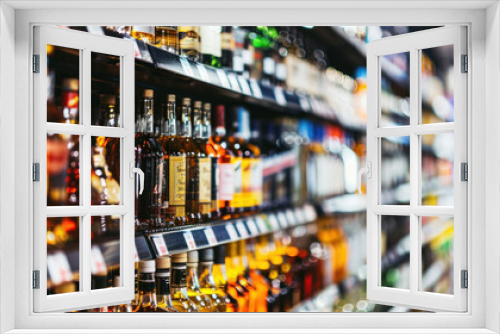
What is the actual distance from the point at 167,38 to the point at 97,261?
1074mm

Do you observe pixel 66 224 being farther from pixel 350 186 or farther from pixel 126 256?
pixel 350 186

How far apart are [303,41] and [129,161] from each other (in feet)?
6.83

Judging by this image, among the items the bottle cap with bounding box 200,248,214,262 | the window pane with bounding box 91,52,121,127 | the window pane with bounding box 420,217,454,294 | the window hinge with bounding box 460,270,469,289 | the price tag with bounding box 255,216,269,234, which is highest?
the window pane with bounding box 91,52,121,127

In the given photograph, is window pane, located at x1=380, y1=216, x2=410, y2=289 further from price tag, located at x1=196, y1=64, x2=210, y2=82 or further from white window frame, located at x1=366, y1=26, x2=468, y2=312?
price tag, located at x1=196, y1=64, x2=210, y2=82

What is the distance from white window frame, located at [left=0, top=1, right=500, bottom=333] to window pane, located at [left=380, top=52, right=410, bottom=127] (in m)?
1.89

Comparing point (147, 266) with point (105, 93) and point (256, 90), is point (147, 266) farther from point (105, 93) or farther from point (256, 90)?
point (256, 90)

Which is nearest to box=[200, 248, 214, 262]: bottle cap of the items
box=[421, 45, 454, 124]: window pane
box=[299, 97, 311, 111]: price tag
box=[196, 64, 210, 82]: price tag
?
box=[196, 64, 210, 82]: price tag

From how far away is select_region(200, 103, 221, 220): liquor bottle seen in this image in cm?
286

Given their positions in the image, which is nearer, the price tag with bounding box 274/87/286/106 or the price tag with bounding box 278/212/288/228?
the price tag with bounding box 274/87/286/106

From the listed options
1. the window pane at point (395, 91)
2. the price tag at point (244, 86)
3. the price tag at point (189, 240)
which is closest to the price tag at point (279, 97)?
the price tag at point (244, 86)

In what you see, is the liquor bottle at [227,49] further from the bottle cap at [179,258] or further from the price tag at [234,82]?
the bottle cap at [179,258]

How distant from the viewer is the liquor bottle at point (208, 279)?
287cm
